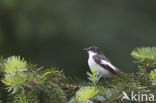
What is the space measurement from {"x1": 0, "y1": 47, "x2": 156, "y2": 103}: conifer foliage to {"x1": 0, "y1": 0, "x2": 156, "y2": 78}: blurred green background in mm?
3974

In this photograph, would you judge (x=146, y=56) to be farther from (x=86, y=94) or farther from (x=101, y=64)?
(x=101, y=64)

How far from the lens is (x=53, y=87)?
10.1 feet

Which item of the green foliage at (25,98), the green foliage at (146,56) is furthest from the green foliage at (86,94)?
the green foliage at (146,56)

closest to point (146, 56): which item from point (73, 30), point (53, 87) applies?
point (53, 87)

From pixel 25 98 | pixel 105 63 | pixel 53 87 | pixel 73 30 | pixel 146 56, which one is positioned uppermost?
pixel 73 30

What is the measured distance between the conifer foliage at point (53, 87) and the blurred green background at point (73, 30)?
3974 millimetres

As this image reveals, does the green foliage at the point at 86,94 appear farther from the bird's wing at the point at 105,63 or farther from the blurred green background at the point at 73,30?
the blurred green background at the point at 73,30

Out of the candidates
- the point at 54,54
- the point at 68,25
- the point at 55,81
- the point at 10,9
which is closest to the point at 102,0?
the point at 68,25

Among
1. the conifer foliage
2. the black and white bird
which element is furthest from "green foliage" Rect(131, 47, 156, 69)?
the black and white bird

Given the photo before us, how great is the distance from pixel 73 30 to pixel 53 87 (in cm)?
613

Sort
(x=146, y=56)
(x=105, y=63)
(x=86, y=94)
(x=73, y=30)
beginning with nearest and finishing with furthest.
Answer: (x=86, y=94) → (x=146, y=56) → (x=105, y=63) → (x=73, y=30)

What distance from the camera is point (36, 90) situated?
9.62ft

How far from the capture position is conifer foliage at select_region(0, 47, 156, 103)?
2.87m

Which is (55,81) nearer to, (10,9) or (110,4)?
(10,9)
